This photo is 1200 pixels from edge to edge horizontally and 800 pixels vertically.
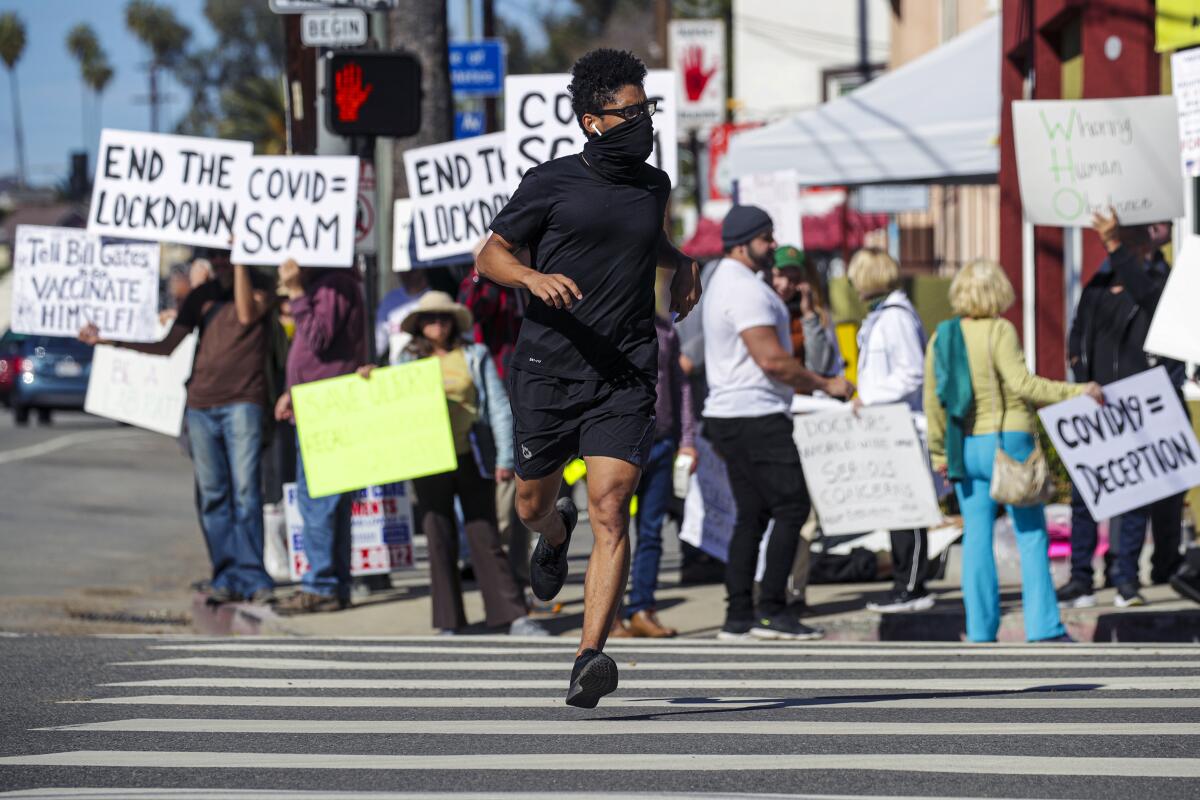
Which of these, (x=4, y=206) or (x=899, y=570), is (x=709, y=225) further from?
(x=4, y=206)

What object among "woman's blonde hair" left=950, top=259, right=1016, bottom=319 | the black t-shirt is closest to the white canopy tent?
"woman's blonde hair" left=950, top=259, right=1016, bottom=319

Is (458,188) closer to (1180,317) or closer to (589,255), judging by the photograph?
(1180,317)

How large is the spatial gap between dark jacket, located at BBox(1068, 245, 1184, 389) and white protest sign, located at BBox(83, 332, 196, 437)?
5.34 m

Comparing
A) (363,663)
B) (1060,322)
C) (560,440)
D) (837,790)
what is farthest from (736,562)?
(1060,322)

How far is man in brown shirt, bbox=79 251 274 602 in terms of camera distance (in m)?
11.0

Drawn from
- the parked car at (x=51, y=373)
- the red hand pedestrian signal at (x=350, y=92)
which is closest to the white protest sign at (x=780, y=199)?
the red hand pedestrian signal at (x=350, y=92)

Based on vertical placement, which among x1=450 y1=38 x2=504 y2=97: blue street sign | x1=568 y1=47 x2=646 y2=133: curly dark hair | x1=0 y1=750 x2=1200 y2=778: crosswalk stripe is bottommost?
x1=0 y1=750 x2=1200 y2=778: crosswalk stripe

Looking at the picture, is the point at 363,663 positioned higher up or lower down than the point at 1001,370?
lower down

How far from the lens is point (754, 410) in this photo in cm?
944

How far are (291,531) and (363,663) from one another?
337cm

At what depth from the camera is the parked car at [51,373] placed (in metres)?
32.1

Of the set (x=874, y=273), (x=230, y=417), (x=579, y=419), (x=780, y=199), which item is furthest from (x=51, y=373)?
(x=579, y=419)

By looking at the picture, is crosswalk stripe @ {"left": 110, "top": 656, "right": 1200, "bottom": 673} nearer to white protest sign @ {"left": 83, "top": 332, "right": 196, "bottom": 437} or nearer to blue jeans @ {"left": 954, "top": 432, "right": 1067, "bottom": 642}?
blue jeans @ {"left": 954, "top": 432, "right": 1067, "bottom": 642}

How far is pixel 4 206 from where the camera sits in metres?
136
